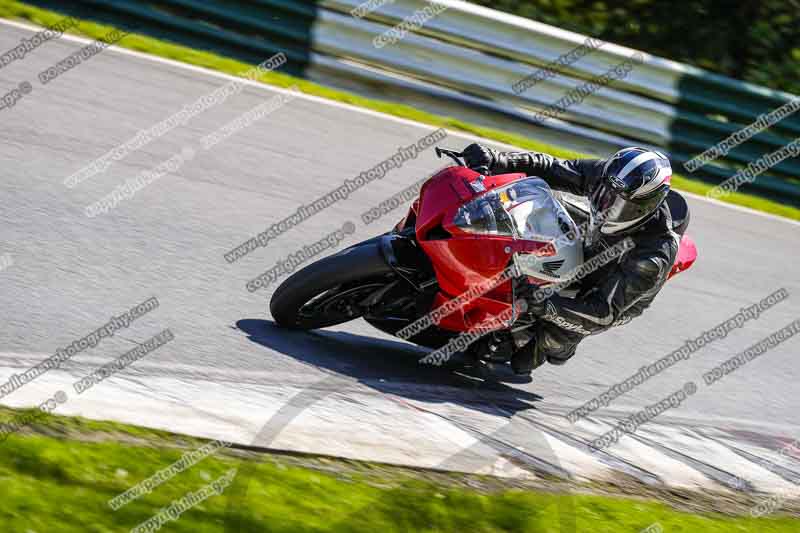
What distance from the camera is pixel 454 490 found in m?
4.36

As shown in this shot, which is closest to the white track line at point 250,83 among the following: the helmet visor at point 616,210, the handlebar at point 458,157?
the handlebar at point 458,157

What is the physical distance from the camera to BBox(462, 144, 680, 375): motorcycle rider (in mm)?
5113

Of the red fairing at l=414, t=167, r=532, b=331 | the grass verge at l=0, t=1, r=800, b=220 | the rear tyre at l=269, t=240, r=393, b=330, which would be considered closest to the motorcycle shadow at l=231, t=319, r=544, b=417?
the rear tyre at l=269, t=240, r=393, b=330

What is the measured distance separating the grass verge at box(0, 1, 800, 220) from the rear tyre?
5.04m

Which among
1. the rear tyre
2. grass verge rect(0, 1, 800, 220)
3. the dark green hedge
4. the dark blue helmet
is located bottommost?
the dark green hedge

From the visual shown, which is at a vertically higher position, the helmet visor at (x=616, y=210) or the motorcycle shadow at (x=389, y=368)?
the helmet visor at (x=616, y=210)

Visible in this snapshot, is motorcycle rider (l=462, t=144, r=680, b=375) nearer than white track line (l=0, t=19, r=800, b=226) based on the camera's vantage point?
Yes

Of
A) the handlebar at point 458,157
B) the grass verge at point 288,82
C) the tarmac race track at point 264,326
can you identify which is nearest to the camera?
the tarmac race track at point 264,326

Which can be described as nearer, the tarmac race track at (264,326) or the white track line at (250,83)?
the tarmac race track at (264,326)

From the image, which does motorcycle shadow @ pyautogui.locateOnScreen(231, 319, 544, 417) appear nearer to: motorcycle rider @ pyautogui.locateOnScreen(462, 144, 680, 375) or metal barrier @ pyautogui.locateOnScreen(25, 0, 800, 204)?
motorcycle rider @ pyautogui.locateOnScreen(462, 144, 680, 375)

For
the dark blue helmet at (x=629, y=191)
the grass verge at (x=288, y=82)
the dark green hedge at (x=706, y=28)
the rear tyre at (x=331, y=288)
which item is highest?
the dark blue helmet at (x=629, y=191)

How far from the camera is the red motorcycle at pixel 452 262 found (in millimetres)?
4930

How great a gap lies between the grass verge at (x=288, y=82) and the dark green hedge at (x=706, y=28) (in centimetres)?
318

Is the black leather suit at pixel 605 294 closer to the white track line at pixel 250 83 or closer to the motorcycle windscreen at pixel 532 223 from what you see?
the motorcycle windscreen at pixel 532 223
